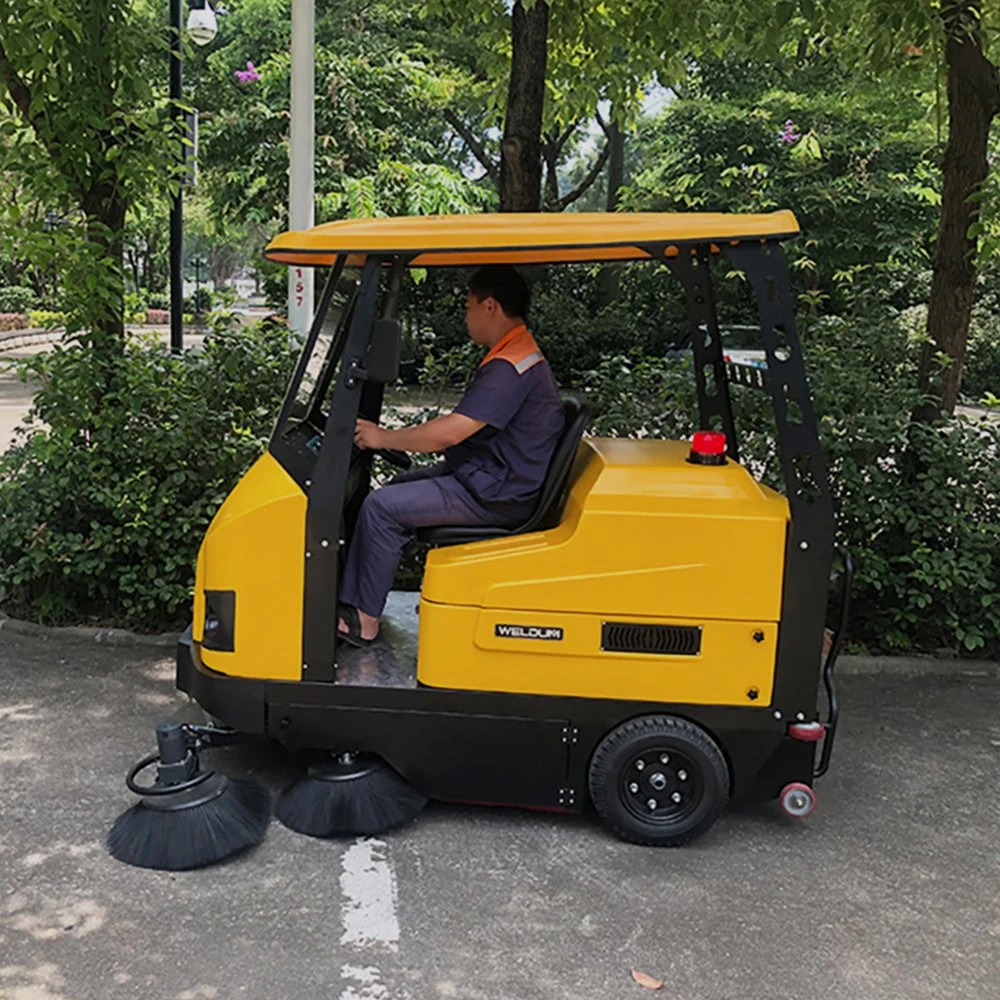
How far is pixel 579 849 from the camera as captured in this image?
3.77 m

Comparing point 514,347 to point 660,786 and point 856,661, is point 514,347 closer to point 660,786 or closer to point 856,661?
point 660,786

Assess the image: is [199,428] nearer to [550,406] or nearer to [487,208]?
[550,406]

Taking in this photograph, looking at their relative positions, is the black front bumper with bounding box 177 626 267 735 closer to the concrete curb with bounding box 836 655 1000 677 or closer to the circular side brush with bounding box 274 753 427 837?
the circular side brush with bounding box 274 753 427 837

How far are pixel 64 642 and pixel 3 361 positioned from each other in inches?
63.2

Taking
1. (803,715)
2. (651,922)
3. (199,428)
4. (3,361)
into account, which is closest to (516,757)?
(651,922)

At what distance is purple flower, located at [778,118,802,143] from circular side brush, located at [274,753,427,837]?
16635mm

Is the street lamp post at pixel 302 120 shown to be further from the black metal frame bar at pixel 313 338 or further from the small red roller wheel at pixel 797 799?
the small red roller wheel at pixel 797 799

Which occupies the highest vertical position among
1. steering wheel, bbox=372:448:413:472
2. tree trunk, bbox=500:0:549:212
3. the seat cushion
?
Result: tree trunk, bbox=500:0:549:212

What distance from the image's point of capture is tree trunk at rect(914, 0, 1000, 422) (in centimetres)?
600

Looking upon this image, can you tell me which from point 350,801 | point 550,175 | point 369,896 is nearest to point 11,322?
point 550,175

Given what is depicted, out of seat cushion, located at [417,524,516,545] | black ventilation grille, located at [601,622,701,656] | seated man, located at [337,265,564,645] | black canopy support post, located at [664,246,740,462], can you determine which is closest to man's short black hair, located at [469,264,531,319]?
seated man, located at [337,265,564,645]

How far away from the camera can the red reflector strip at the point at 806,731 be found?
368 cm

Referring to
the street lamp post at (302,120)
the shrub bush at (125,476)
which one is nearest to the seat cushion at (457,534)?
the shrub bush at (125,476)

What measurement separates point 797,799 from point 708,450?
1.31 m
